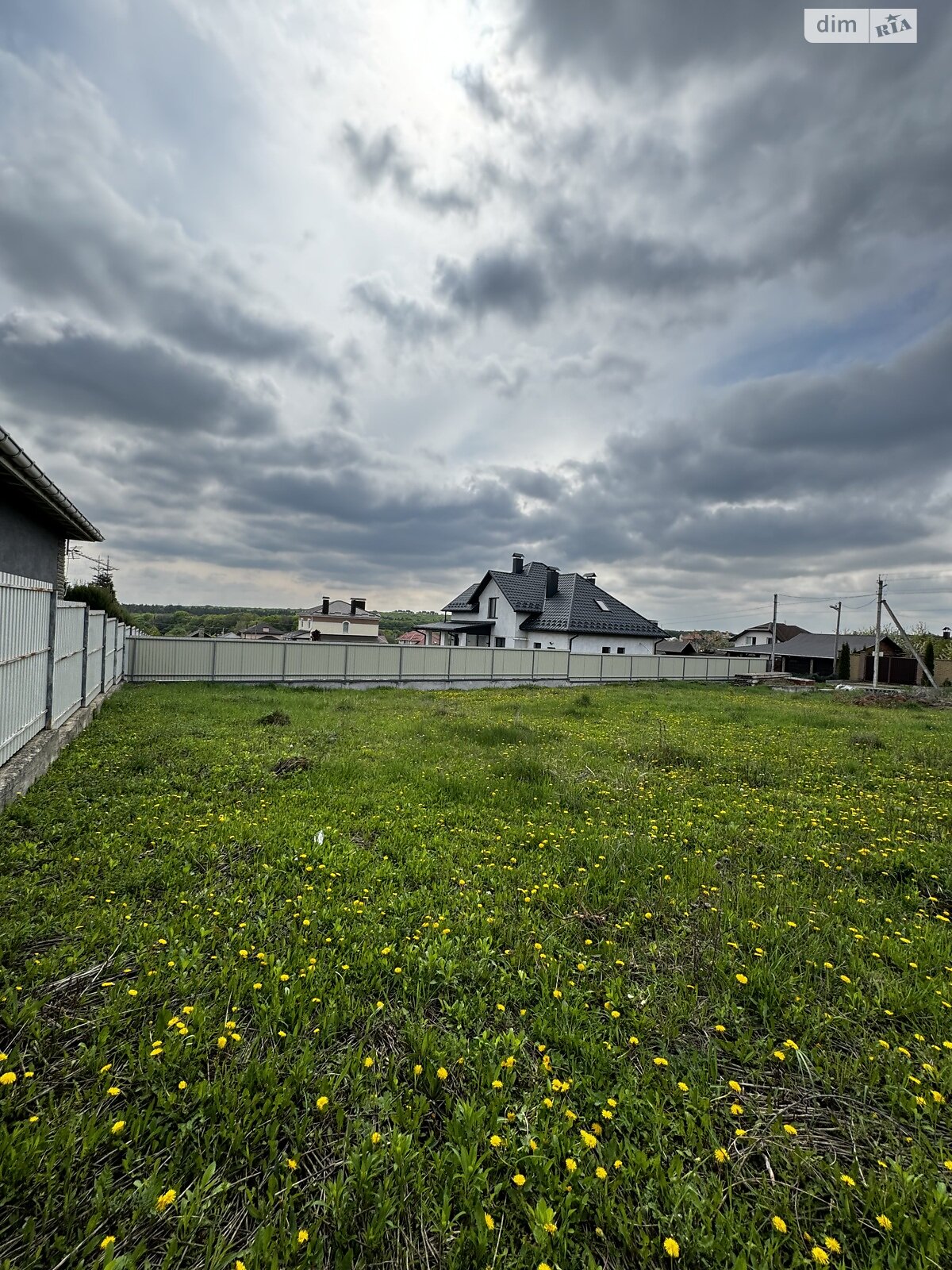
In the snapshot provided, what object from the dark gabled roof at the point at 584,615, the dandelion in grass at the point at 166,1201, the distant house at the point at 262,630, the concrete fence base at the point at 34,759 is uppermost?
the dark gabled roof at the point at 584,615

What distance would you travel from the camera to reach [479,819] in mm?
5484

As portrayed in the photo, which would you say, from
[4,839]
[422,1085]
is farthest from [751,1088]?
[4,839]

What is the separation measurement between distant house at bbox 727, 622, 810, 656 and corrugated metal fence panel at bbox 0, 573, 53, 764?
6781 centimetres

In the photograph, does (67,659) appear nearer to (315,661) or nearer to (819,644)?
(315,661)

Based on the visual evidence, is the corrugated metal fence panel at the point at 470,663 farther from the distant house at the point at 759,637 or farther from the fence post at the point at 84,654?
the distant house at the point at 759,637

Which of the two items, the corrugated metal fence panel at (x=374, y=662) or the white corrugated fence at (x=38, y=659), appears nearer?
the white corrugated fence at (x=38, y=659)

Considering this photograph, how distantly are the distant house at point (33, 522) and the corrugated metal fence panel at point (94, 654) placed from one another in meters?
0.85

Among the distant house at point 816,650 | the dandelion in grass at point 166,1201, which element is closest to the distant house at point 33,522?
the dandelion in grass at point 166,1201

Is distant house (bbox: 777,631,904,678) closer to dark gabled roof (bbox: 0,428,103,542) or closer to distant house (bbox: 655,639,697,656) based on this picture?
distant house (bbox: 655,639,697,656)

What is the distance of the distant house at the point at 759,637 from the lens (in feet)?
210

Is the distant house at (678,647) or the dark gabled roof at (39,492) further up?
the dark gabled roof at (39,492)

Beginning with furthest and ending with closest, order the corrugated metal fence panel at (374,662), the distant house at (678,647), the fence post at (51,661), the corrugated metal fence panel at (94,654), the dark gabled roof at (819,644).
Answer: the dark gabled roof at (819,644) → the distant house at (678,647) → the corrugated metal fence panel at (374,662) → the corrugated metal fence panel at (94,654) → the fence post at (51,661)

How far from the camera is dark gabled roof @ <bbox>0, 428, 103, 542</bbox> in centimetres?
613

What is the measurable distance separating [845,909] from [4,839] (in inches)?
258
